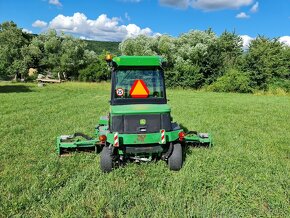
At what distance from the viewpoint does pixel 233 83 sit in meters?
30.4

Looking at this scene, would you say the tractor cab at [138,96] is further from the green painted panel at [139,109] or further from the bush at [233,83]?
the bush at [233,83]

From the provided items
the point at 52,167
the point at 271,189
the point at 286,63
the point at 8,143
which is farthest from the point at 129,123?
the point at 286,63

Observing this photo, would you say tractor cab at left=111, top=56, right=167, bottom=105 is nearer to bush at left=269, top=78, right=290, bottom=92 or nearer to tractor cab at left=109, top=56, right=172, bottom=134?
tractor cab at left=109, top=56, right=172, bottom=134

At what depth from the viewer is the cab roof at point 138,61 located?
20.8 ft

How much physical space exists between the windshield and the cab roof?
181 mm

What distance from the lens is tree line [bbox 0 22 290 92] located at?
3089 cm

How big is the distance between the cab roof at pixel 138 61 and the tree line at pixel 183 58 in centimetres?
2526

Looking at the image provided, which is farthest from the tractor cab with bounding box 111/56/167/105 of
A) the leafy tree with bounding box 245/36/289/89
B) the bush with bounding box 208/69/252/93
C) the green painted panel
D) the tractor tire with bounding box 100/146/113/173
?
the leafy tree with bounding box 245/36/289/89

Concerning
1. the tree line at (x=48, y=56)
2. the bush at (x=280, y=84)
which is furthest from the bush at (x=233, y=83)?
the tree line at (x=48, y=56)

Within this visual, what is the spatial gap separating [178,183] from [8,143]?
16.3ft

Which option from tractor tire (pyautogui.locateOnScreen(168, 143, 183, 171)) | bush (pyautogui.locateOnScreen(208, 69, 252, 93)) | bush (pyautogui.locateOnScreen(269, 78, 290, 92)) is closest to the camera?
tractor tire (pyautogui.locateOnScreen(168, 143, 183, 171))

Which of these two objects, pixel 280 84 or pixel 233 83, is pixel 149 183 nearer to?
pixel 233 83

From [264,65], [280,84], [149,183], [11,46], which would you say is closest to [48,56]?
[11,46]

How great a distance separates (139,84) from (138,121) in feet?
3.12
